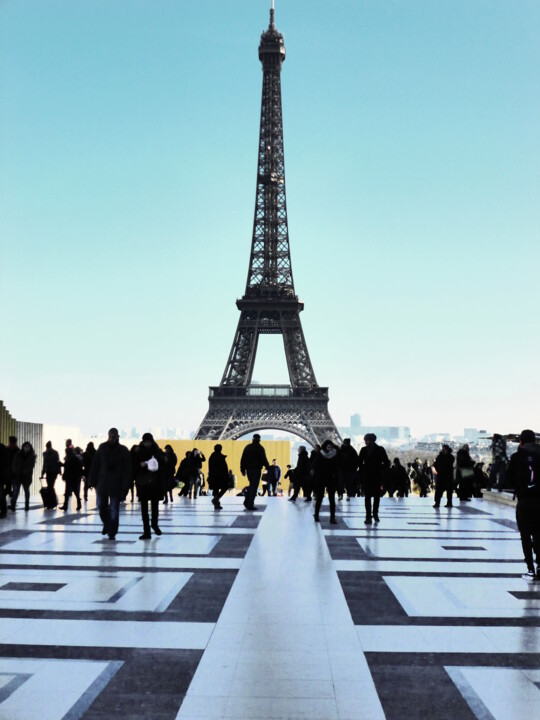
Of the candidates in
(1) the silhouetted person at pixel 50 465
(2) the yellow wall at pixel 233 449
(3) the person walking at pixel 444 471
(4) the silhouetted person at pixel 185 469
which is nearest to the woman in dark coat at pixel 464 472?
(3) the person walking at pixel 444 471

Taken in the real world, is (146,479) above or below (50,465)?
below

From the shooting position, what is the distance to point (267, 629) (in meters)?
6.08

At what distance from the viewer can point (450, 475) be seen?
17.8m

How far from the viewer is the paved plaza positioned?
14.5 feet

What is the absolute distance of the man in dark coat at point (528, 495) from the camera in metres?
8.41

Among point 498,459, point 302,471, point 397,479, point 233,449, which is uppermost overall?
point 233,449

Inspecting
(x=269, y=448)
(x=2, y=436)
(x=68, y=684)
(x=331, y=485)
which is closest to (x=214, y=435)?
(x=269, y=448)

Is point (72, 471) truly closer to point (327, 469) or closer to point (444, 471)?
point (327, 469)

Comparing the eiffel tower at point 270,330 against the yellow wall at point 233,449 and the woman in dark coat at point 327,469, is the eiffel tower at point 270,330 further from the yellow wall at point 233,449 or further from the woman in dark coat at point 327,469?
the woman in dark coat at point 327,469

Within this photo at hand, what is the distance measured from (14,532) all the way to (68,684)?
814cm

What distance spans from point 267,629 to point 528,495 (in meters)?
3.69

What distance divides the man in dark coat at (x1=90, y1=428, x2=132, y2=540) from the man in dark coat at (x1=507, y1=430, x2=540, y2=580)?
559 cm

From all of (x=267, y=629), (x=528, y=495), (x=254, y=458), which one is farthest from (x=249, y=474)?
(x=267, y=629)

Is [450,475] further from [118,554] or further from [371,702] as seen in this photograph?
[371,702]
